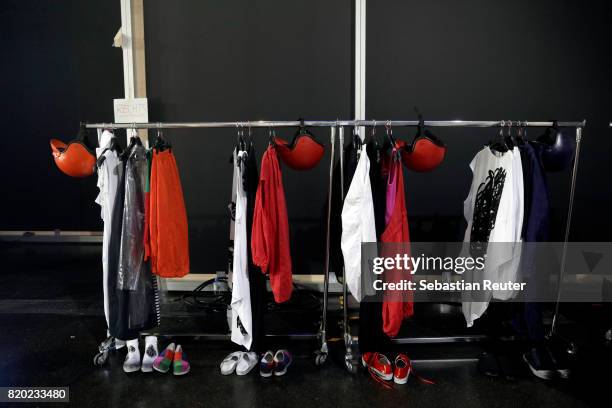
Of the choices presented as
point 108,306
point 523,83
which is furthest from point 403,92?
point 108,306

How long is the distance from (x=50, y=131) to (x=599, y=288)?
6115 mm

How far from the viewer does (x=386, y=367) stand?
1997 millimetres

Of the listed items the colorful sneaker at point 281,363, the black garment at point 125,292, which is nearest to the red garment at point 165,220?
the black garment at point 125,292

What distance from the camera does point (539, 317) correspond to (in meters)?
1.96

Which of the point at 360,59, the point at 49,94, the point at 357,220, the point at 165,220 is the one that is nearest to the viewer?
the point at 357,220

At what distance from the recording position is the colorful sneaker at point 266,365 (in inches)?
79.8

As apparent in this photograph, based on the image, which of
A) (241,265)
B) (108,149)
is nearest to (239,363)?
(241,265)

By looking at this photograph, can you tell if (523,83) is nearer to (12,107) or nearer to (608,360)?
(608,360)

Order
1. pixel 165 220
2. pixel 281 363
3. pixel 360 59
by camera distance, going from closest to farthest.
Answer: pixel 165 220 → pixel 281 363 → pixel 360 59

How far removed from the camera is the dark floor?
6.07 ft

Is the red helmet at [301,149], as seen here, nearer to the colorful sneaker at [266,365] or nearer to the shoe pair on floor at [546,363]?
the colorful sneaker at [266,365]

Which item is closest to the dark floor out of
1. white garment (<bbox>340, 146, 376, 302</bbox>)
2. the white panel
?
white garment (<bbox>340, 146, 376, 302</bbox>)

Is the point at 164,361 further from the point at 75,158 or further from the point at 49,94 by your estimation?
the point at 49,94

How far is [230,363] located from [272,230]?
0.82 meters
